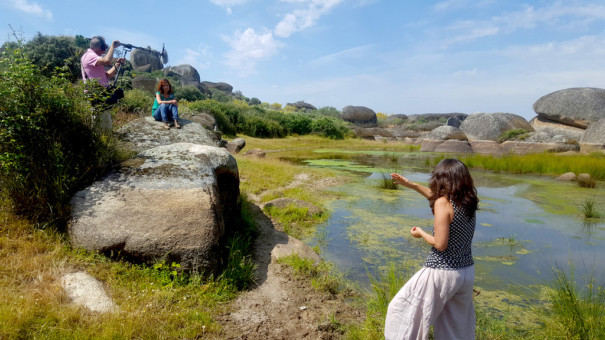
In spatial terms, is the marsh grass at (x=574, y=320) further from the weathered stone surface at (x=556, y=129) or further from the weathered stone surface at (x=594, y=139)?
the weathered stone surface at (x=556, y=129)

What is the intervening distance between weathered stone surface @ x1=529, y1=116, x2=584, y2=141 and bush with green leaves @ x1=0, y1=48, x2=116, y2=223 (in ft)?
80.0

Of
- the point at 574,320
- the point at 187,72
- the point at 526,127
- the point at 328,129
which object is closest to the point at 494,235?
the point at 574,320

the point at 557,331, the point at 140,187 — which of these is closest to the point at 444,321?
the point at 557,331

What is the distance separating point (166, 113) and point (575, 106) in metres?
25.9

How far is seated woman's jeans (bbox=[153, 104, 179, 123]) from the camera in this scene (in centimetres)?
591

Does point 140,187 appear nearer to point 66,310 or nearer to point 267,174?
point 66,310

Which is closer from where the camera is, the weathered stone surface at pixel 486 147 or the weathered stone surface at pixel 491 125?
the weathered stone surface at pixel 486 147

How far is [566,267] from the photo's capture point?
15.2 feet

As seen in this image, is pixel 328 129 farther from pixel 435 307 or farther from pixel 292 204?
pixel 435 307

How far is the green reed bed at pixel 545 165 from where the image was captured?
39.6 feet

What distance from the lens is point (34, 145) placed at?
3.68m

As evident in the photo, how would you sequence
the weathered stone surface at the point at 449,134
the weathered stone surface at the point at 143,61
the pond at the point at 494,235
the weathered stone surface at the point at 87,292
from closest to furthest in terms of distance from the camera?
the weathered stone surface at the point at 87,292
the pond at the point at 494,235
the weathered stone surface at the point at 449,134
the weathered stone surface at the point at 143,61

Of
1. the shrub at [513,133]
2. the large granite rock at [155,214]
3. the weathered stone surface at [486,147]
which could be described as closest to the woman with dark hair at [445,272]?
the large granite rock at [155,214]

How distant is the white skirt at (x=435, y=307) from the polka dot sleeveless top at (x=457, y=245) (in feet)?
0.14
